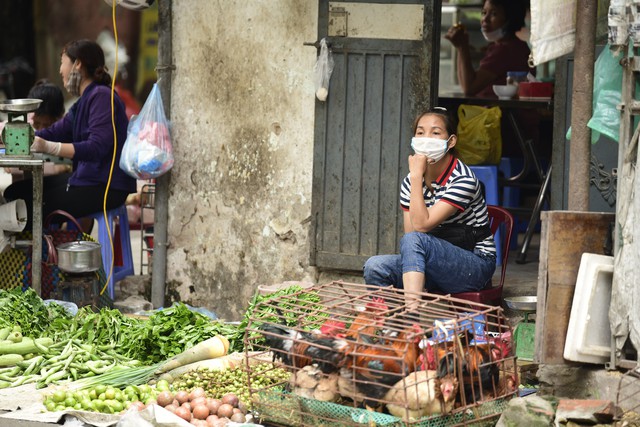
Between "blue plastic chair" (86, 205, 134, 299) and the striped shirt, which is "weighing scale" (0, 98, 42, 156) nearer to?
"blue plastic chair" (86, 205, 134, 299)

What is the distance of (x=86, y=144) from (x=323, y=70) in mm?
1952

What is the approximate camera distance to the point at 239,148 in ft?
25.8

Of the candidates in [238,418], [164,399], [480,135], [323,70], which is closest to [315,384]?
[238,418]

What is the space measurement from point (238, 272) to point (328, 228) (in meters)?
0.80

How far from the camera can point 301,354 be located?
5.09 m

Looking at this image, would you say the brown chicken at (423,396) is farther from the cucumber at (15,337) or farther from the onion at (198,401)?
the cucumber at (15,337)

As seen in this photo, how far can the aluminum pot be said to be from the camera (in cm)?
766

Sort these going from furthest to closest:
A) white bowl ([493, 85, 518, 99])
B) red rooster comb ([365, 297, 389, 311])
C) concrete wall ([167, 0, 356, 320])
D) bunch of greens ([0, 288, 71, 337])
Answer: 1. white bowl ([493, 85, 518, 99])
2. concrete wall ([167, 0, 356, 320])
3. bunch of greens ([0, 288, 71, 337])
4. red rooster comb ([365, 297, 389, 311])

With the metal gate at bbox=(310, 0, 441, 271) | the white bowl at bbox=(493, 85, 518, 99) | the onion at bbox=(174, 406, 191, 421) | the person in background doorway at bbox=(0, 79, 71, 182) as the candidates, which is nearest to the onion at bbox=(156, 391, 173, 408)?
the onion at bbox=(174, 406, 191, 421)

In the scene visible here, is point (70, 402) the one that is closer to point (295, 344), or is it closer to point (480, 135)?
point (295, 344)

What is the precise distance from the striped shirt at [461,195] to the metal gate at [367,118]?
1.02m

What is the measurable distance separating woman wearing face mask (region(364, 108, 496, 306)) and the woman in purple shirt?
9.12ft

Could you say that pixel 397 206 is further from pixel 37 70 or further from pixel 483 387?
pixel 37 70

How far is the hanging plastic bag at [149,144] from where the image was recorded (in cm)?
782
